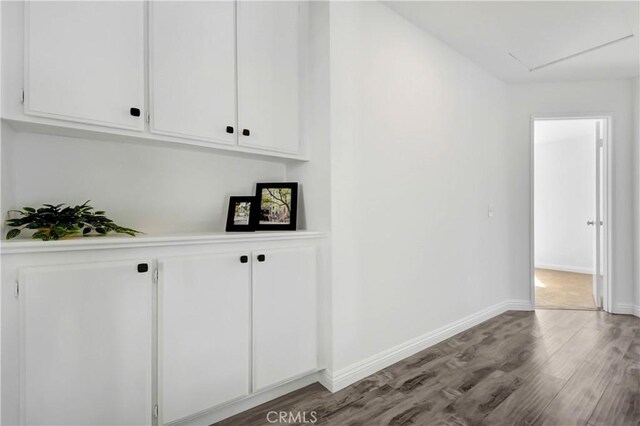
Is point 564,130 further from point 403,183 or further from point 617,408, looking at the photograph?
point 617,408

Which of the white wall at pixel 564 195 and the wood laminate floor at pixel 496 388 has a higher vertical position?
the white wall at pixel 564 195

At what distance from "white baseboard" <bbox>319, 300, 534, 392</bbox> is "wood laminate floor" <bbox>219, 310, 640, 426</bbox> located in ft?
0.14

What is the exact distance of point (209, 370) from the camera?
1.50 meters

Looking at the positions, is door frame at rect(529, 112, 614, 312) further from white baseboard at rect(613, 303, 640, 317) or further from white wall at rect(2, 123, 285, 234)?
white wall at rect(2, 123, 285, 234)

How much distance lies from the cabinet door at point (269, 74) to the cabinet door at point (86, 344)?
995 mm

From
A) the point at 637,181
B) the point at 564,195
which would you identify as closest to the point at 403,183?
the point at 637,181

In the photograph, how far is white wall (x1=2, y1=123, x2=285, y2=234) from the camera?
1412 mm

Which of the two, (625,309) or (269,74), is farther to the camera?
(625,309)

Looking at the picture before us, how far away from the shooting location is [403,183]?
235cm

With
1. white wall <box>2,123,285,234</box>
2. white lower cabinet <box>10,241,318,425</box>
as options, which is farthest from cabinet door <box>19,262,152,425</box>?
white wall <box>2,123,285,234</box>

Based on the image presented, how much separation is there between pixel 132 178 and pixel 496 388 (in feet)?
8.09

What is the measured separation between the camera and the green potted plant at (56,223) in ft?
3.95

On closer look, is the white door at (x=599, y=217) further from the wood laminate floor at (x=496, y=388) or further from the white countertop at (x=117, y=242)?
the white countertop at (x=117, y=242)

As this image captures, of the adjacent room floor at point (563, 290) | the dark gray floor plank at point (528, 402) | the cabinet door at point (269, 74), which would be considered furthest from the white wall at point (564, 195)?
the cabinet door at point (269, 74)
